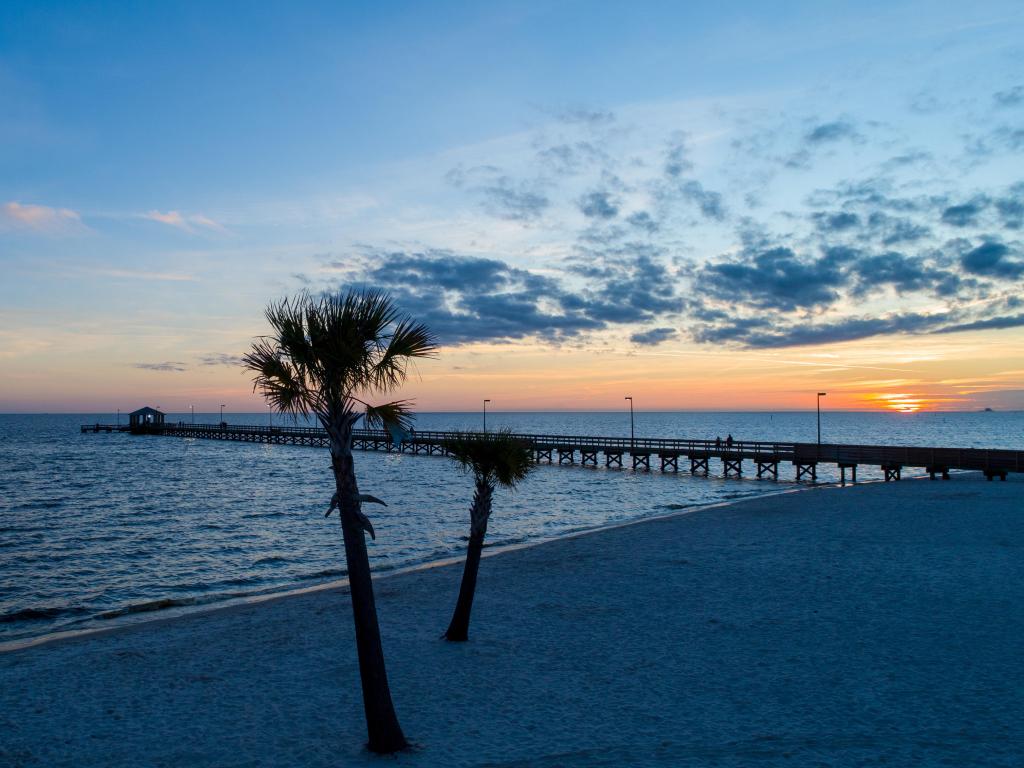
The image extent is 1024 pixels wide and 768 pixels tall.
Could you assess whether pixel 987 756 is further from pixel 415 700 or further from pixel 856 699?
pixel 415 700

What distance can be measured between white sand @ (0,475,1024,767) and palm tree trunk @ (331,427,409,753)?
31 cm

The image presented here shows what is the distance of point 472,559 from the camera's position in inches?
462

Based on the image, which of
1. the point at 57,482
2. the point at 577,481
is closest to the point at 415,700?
the point at 577,481

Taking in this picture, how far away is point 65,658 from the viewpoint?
12.2m

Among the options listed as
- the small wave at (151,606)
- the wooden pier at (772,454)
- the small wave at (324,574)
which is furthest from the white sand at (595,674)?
the wooden pier at (772,454)

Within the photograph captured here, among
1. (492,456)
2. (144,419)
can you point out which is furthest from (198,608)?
(144,419)

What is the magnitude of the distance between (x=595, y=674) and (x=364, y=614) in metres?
4.57

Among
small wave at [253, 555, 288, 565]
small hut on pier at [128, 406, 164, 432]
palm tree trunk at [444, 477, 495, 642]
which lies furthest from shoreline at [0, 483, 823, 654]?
small hut on pier at [128, 406, 164, 432]

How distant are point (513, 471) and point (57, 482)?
49302 mm

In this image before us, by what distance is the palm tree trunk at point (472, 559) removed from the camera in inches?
460

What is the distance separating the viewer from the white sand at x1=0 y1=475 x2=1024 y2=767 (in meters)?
7.88

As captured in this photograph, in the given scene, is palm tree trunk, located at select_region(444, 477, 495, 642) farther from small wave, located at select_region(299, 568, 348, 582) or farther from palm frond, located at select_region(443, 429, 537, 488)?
small wave, located at select_region(299, 568, 348, 582)

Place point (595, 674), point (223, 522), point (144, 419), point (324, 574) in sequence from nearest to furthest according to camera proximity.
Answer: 1. point (595, 674)
2. point (324, 574)
3. point (223, 522)
4. point (144, 419)

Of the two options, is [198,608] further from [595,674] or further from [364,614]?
[364,614]
